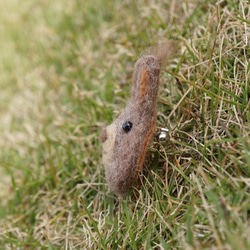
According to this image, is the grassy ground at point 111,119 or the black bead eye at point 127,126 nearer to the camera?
the grassy ground at point 111,119

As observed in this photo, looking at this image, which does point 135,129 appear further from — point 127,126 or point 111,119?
point 111,119

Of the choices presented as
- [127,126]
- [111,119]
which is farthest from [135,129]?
[111,119]

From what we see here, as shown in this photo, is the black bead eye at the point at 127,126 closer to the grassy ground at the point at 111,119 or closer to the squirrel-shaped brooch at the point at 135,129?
the squirrel-shaped brooch at the point at 135,129

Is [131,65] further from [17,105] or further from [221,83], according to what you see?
[17,105]

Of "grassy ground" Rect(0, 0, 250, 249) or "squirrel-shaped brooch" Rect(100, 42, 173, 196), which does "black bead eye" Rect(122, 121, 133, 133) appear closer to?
"squirrel-shaped brooch" Rect(100, 42, 173, 196)

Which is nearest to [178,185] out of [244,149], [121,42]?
[244,149]

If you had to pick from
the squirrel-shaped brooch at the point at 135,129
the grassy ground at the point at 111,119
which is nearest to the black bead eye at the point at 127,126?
the squirrel-shaped brooch at the point at 135,129
